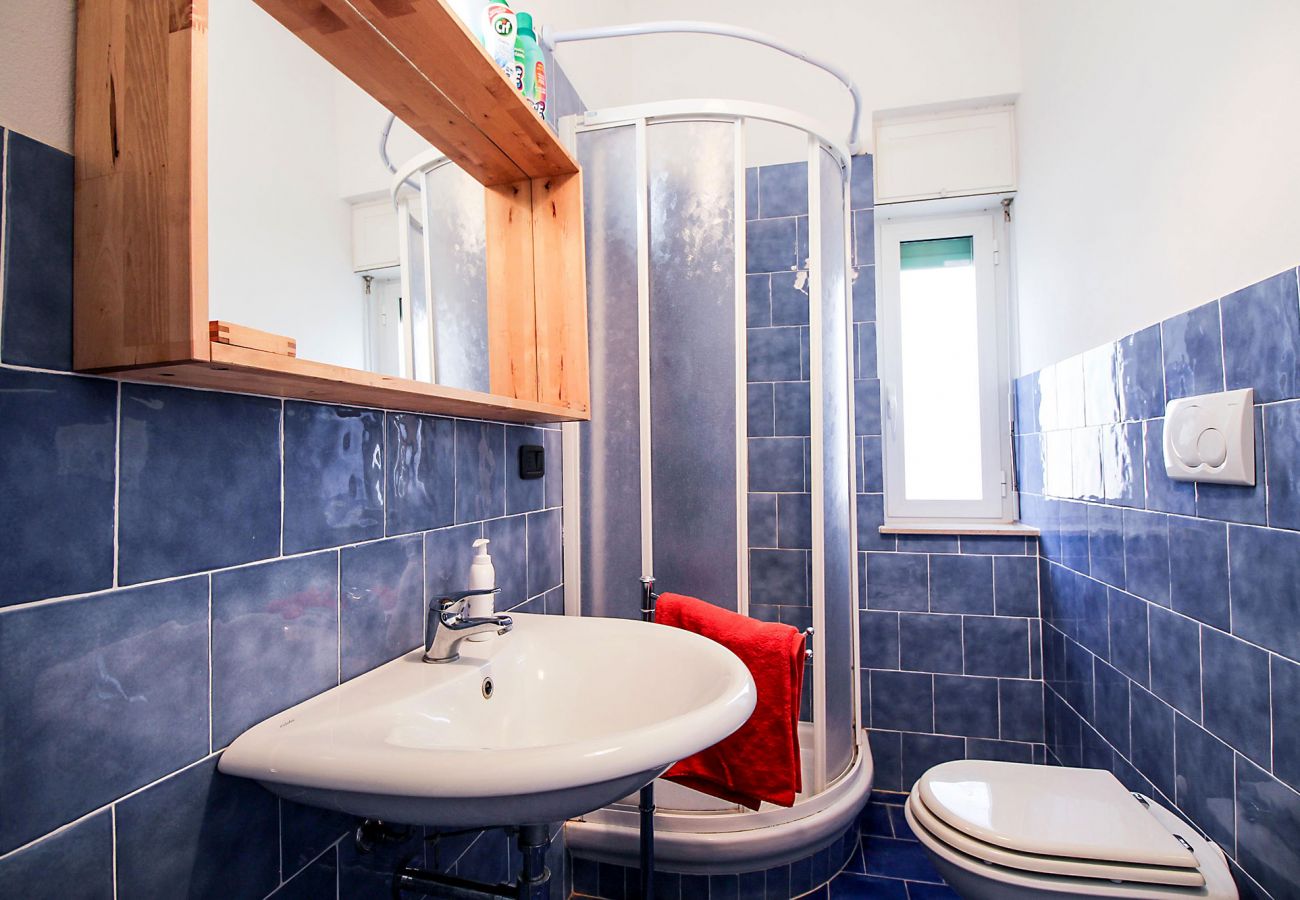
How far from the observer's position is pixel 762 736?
4.15ft

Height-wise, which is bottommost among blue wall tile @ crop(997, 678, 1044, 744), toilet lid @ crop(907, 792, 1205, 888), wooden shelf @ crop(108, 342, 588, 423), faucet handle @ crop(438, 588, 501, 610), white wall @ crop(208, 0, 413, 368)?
blue wall tile @ crop(997, 678, 1044, 744)

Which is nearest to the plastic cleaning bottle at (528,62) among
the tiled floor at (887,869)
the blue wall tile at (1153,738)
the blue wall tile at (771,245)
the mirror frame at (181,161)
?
the mirror frame at (181,161)

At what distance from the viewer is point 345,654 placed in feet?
2.78

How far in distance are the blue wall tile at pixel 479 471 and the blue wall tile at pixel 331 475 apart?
0.17m

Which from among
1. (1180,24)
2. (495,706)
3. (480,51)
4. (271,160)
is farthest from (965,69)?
(495,706)

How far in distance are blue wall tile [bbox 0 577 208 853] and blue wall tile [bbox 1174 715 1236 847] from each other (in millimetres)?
1657

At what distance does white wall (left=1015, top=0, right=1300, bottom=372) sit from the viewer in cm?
104

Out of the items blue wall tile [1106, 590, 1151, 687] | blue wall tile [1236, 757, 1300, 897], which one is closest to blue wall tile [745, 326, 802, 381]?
blue wall tile [1106, 590, 1151, 687]

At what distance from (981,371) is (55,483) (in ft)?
8.09

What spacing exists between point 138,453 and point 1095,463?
6.44 feet

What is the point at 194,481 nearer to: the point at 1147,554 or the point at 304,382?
the point at 304,382

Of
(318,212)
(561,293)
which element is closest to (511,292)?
(561,293)

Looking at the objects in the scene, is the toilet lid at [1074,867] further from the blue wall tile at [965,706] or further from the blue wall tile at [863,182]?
the blue wall tile at [863,182]

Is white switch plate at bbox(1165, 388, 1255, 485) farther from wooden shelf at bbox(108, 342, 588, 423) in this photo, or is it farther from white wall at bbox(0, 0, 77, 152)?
white wall at bbox(0, 0, 77, 152)
